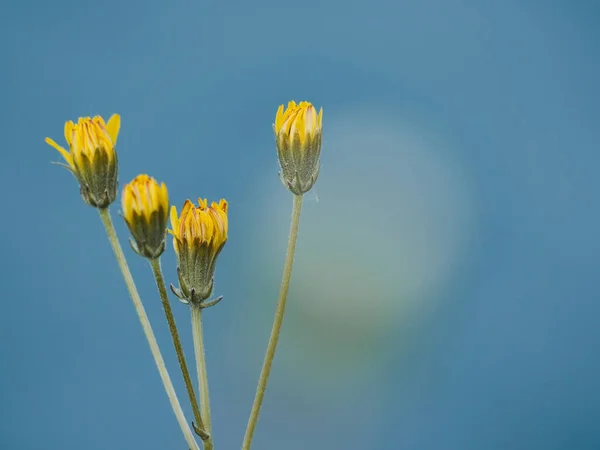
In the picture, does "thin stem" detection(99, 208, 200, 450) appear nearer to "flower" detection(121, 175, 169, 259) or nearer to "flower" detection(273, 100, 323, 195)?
"flower" detection(121, 175, 169, 259)

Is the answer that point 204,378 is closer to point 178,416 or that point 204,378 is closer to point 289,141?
point 178,416

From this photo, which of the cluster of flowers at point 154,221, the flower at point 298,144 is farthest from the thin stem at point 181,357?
the flower at point 298,144

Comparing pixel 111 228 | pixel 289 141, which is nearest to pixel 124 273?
pixel 111 228

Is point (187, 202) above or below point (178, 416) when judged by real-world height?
above

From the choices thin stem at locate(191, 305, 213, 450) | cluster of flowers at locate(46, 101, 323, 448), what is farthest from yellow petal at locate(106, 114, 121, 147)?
thin stem at locate(191, 305, 213, 450)

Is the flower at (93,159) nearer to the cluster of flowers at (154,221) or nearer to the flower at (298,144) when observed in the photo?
the cluster of flowers at (154,221)

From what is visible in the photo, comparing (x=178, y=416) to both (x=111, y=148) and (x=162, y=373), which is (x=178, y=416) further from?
(x=111, y=148)
